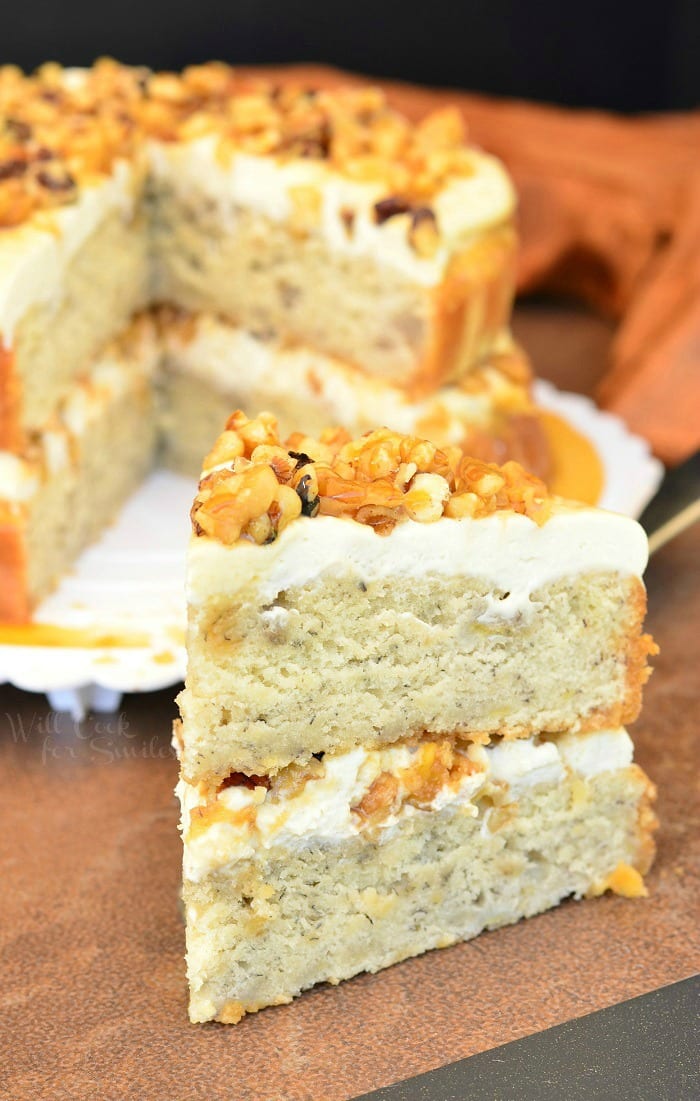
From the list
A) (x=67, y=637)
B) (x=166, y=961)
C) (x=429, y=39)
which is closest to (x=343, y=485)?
(x=166, y=961)

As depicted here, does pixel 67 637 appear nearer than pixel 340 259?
Yes

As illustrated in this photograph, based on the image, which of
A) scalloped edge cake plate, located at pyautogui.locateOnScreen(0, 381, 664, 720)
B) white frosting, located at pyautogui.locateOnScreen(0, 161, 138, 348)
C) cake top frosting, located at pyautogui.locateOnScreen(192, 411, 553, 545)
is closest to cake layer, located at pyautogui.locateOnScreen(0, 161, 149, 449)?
white frosting, located at pyautogui.locateOnScreen(0, 161, 138, 348)

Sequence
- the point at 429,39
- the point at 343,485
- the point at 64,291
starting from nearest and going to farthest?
1. the point at 343,485
2. the point at 64,291
3. the point at 429,39

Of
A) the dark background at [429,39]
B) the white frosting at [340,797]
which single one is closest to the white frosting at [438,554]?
the white frosting at [340,797]

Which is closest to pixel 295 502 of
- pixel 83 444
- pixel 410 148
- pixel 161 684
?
pixel 161 684

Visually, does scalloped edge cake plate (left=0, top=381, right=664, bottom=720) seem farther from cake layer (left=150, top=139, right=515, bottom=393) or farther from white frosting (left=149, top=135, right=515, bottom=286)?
white frosting (left=149, top=135, right=515, bottom=286)

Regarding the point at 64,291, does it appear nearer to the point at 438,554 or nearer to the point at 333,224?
the point at 333,224
